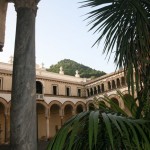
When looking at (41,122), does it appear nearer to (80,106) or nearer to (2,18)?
(80,106)

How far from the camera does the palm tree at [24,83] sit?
2.97 m

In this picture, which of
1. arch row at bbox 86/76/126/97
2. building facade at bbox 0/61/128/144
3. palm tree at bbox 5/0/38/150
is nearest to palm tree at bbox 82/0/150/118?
palm tree at bbox 5/0/38/150

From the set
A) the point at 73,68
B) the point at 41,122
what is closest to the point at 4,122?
the point at 41,122

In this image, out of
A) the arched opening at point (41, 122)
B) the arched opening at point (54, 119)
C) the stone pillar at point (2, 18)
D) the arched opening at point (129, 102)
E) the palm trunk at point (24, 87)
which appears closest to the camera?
the arched opening at point (129, 102)

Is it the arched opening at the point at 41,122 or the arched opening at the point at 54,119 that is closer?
the arched opening at the point at 41,122

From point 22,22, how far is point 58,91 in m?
27.2

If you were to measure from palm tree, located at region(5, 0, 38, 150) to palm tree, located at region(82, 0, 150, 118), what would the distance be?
2.68 ft

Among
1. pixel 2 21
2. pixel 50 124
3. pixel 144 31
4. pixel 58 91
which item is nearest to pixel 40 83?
pixel 58 91

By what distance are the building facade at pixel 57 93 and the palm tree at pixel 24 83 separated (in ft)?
72.4

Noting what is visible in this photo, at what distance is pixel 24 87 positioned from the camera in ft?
10.5

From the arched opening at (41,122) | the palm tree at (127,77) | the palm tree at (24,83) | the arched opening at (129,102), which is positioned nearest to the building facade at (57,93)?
the arched opening at (41,122)

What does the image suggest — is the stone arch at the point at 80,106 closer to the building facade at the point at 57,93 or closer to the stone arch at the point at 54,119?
the building facade at the point at 57,93

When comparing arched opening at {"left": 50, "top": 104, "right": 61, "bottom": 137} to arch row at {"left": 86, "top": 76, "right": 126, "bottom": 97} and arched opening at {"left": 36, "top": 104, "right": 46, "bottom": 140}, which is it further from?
arch row at {"left": 86, "top": 76, "right": 126, "bottom": 97}

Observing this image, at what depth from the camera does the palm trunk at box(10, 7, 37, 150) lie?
296 cm
